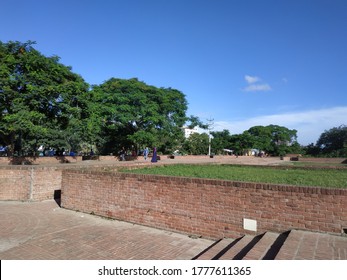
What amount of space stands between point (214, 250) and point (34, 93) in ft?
43.8

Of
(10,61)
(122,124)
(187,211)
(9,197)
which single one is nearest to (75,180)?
(9,197)

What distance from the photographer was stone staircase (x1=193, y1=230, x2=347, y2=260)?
4.24 m

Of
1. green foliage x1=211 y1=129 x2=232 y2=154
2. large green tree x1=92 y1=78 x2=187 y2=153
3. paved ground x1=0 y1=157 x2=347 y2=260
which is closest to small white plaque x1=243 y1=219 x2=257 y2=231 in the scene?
paved ground x1=0 y1=157 x2=347 y2=260

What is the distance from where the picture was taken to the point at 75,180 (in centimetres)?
950

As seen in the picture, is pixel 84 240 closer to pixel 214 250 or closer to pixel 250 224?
pixel 214 250

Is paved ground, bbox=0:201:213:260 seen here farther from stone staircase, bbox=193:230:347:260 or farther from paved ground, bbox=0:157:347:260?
stone staircase, bbox=193:230:347:260

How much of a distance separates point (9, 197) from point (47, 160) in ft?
35.0

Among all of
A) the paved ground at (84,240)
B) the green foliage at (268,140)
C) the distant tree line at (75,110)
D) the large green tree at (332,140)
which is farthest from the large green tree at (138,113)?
the large green tree at (332,140)

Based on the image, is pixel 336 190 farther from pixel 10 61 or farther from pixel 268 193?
pixel 10 61

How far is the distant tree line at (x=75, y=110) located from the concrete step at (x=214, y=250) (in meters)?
12.2

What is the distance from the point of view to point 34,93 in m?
14.8

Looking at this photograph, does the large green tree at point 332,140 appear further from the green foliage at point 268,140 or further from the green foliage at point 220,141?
the green foliage at point 220,141

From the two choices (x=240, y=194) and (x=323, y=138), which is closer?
(x=240, y=194)

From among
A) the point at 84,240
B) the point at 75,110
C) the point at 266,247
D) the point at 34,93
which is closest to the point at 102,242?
the point at 84,240
